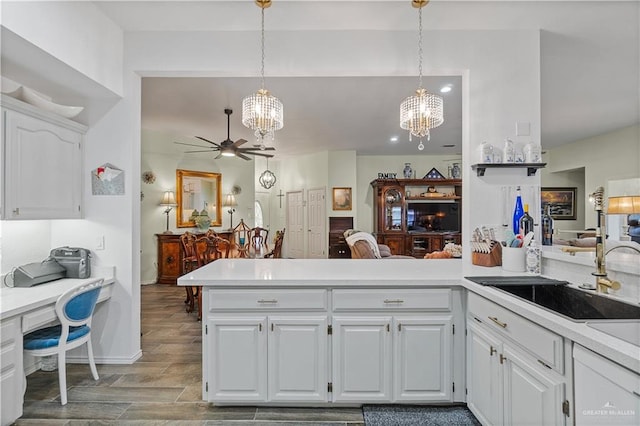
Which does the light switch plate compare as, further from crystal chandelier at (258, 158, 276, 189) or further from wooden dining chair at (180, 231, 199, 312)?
crystal chandelier at (258, 158, 276, 189)

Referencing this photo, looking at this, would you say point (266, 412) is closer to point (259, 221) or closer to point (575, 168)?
point (259, 221)

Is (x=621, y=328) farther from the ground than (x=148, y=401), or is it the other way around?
(x=621, y=328)

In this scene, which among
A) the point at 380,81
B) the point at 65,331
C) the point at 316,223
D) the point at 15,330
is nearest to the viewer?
the point at 15,330

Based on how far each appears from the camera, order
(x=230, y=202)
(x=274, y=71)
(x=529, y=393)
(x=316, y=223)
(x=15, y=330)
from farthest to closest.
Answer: (x=316, y=223)
(x=230, y=202)
(x=274, y=71)
(x=15, y=330)
(x=529, y=393)

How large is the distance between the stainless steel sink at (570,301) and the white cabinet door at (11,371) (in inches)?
113

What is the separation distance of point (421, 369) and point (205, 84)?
3.81 m

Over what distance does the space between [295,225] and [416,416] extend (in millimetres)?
6832

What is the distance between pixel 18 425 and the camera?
6.46 ft

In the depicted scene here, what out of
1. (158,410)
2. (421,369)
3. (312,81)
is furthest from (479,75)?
(158,410)

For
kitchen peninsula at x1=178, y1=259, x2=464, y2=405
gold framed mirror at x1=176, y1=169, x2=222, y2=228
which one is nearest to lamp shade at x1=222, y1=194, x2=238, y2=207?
gold framed mirror at x1=176, y1=169, x2=222, y2=228

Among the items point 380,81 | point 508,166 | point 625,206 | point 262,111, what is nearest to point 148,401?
point 262,111

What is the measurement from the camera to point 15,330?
190 centimetres

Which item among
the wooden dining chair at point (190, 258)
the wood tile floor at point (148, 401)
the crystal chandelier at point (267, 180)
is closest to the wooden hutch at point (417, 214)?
the crystal chandelier at point (267, 180)

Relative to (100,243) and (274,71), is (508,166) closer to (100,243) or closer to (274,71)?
(274,71)
